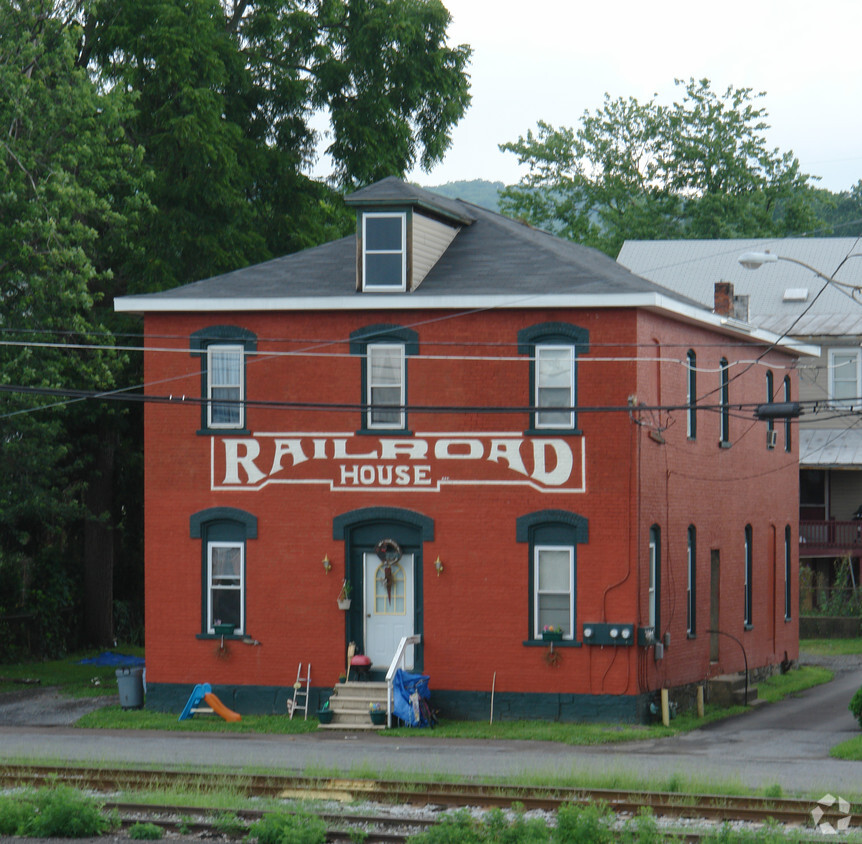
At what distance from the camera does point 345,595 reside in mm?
27000

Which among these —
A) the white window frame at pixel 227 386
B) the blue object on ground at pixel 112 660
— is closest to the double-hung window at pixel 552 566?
the white window frame at pixel 227 386

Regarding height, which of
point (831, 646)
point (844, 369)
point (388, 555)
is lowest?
point (831, 646)

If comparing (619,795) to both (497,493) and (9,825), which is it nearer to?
(9,825)

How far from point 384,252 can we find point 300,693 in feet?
27.6

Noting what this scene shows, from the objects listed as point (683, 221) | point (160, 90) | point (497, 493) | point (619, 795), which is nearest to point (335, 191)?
point (160, 90)

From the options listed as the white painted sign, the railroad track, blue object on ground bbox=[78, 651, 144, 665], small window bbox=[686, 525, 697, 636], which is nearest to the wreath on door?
the white painted sign

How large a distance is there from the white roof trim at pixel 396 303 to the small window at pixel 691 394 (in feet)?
4.91

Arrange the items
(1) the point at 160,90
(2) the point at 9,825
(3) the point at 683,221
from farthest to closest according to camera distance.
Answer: (3) the point at 683,221, (1) the point at 160,90, (2) the point at 9,825

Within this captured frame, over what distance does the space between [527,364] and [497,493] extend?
242 centimetres

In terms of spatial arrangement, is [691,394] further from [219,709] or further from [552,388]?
[219,709]

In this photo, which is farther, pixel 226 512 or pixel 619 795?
pixel 226 512

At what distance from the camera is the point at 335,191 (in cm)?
4206

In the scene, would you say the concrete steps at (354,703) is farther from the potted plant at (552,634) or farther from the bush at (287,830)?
the bush at (287,830)

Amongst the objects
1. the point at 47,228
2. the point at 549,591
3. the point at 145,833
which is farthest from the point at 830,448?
the point at 145,833
